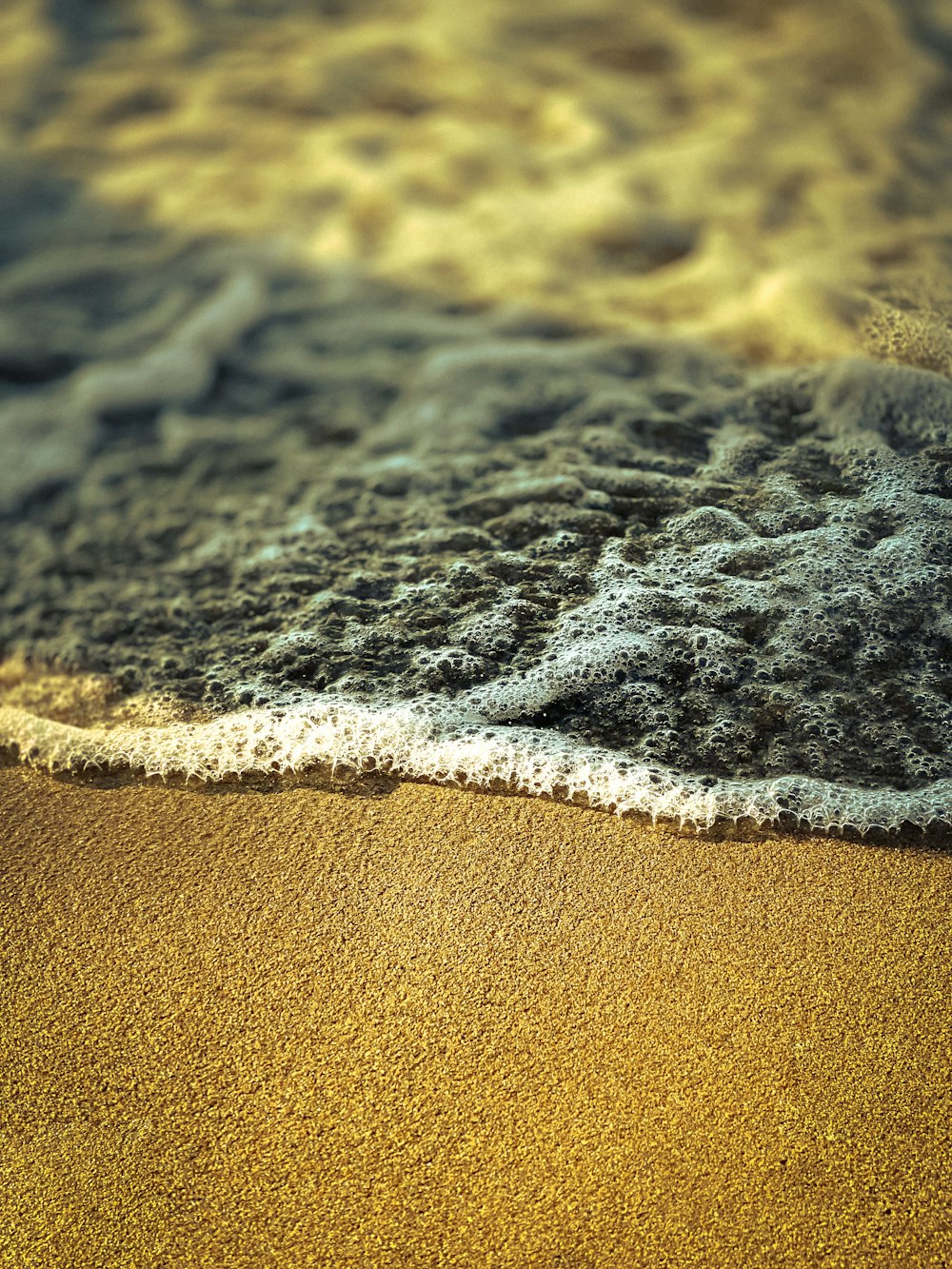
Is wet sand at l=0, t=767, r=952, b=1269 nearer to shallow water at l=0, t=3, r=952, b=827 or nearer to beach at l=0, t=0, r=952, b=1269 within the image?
beach at l=0, t=0, r=952, b=1269

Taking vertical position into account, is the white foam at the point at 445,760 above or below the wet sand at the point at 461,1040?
above

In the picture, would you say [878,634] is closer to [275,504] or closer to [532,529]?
[532,529]

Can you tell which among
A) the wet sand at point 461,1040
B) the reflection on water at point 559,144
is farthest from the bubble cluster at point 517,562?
the reflection on water at point 559,144

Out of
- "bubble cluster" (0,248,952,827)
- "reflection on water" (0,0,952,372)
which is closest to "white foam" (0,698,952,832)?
"bubble cluster" (0,248,952,827)

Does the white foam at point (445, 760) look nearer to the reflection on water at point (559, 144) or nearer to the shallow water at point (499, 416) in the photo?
the shallow water at point (499, 416)

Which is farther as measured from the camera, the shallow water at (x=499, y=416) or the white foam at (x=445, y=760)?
the shallow water at (x=499, y=416)
